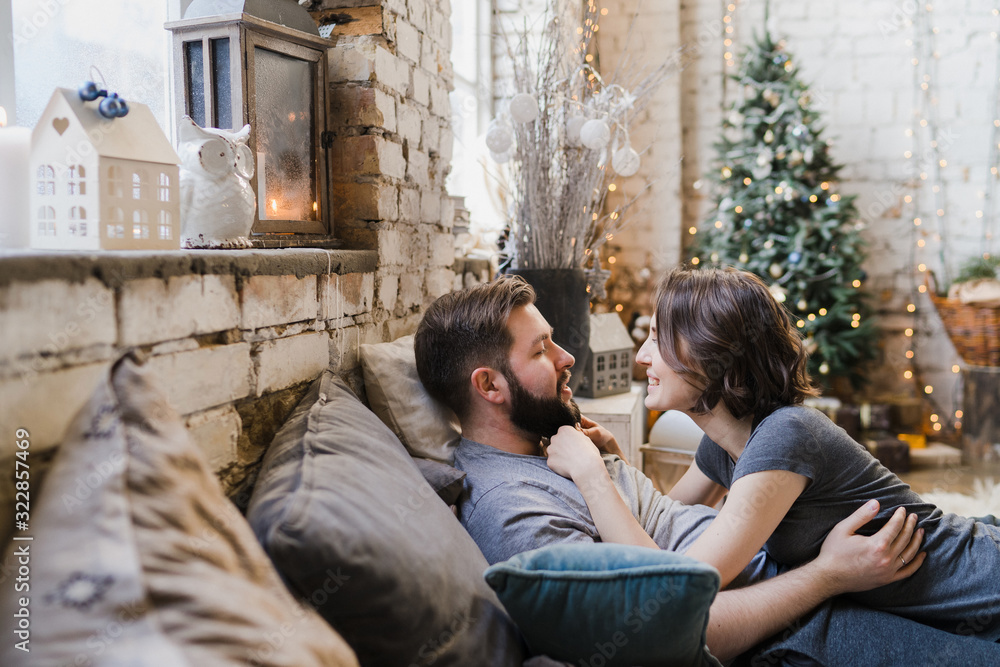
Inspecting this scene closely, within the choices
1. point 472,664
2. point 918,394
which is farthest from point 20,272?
point 918,394

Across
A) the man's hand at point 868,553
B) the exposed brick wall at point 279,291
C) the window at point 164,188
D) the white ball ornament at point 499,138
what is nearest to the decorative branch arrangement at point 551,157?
the white ball ornament at point 499,138

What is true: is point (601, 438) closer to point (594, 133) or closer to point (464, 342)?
point (464, 342)

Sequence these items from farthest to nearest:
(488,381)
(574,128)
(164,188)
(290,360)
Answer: (574,128)
(488,381)
(290,360)
(164,188)

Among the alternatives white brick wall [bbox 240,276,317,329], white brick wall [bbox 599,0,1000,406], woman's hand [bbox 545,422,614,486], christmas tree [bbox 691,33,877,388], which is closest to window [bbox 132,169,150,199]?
white brick wall [bbox 240,276,317,329]

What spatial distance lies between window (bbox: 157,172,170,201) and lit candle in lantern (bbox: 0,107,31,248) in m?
0.18

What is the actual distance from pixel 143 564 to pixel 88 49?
117 cm

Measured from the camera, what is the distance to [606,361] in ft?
8.95

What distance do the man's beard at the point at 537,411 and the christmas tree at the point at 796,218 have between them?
2.84 meters

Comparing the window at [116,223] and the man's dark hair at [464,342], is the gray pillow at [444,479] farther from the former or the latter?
the window at [116,223]

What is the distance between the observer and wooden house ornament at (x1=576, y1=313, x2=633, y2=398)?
2682 millimetres

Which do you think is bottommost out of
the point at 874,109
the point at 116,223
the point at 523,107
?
the point at 116,223

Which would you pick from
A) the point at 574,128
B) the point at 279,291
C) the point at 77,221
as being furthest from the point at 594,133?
the point at 77,221

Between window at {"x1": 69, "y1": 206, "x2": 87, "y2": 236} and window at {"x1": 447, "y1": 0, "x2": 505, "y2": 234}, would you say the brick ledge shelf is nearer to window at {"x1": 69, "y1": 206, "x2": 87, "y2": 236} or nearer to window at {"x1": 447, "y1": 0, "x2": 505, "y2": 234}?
window at {"x1": 69, "y1": 206, "x2": 87, "y2": 236}

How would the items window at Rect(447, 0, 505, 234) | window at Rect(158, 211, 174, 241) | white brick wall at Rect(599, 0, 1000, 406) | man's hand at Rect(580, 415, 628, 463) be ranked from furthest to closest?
white brick wall at Rect(599, 0, 1000, 406) → window at Rect(447, 0, 505, 234) → man's hand at Rect(580, 415, 628, 463) → window at Rect(158, 211, 174, 241)
